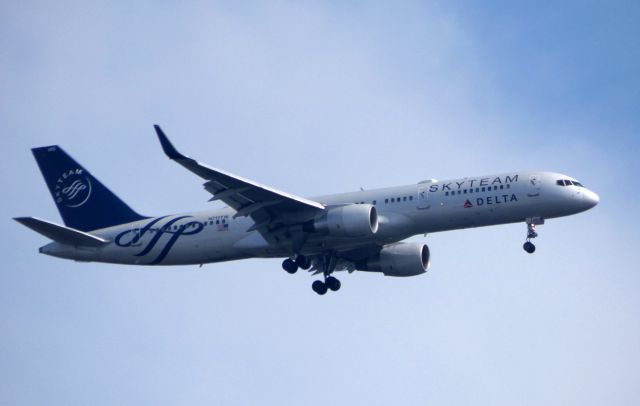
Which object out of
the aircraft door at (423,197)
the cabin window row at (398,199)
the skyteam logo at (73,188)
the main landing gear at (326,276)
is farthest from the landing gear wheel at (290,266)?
the skyteam logo at (73,188)

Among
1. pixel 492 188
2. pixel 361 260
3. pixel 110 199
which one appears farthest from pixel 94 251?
pixel 492 188

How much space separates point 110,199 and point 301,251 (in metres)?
11.4

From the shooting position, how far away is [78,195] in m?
58.2

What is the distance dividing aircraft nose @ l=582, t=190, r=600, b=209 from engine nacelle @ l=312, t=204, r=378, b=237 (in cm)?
946

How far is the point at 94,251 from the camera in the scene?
55.5 meters

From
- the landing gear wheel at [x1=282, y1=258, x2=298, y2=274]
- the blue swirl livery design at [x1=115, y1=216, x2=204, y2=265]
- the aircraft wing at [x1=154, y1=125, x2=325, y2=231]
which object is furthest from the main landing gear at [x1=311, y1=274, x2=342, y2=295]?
the blue swirl livery design at [x1=115, y1=216, x2=204, y2=265]

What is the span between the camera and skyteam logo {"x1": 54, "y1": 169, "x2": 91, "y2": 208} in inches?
2286

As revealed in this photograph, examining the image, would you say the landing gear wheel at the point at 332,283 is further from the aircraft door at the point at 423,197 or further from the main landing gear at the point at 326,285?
the aircraft door at the point at 423,197

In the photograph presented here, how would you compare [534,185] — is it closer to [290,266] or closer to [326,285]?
[290,266]

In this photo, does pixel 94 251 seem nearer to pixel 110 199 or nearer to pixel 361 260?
pixel 110 199

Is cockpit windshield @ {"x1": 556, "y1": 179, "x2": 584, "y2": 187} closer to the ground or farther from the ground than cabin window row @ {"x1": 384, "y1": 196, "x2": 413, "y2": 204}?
farther from the ground

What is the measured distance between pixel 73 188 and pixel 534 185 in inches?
956

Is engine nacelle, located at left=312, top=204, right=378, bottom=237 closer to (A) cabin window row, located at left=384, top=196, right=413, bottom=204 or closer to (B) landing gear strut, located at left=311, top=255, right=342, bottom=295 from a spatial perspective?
(A) cabin window row, located at left=384, top=196, right=413, bottom=204

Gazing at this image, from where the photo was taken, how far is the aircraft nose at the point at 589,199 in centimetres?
5003
